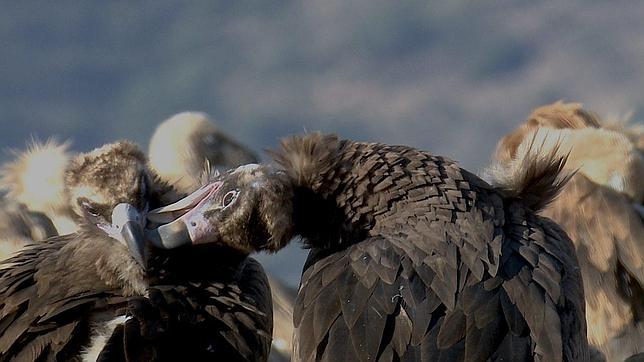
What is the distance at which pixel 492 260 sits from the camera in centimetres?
472

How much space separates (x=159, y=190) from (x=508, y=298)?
160cm

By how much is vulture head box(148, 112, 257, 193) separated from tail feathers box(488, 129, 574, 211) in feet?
17.3

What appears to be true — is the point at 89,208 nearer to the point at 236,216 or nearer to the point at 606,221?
the point at 236,216

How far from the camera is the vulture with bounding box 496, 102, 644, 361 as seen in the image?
7.20 m

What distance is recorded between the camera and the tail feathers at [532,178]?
529 centimetres

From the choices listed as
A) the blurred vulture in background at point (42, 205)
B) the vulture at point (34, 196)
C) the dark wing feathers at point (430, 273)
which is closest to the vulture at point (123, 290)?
the dark wing feathers at point (430, 273)

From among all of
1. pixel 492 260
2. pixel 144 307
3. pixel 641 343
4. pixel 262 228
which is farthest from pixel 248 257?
pixel 641 343

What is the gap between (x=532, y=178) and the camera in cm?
533

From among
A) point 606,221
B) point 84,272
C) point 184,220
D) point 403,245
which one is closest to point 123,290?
point 84,272

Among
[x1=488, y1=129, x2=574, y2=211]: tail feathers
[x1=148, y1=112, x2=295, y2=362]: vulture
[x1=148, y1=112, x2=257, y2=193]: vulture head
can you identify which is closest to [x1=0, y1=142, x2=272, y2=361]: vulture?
[x1=488, y1=129, x2=574, y2=211]: tail feathers

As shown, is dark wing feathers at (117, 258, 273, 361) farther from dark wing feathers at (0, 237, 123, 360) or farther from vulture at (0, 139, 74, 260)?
vulture at (0, 139, 74, 260)

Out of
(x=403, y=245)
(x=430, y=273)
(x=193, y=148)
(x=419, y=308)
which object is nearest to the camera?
(x=419, y=308)

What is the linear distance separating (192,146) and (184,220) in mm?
5878

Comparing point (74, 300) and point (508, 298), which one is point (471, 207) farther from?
point (74, 300)
